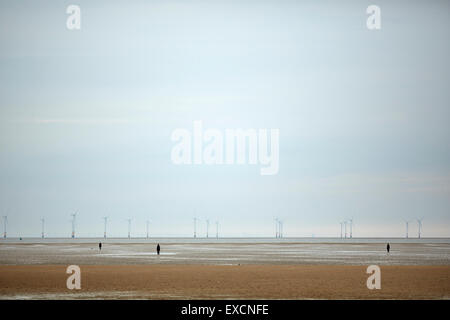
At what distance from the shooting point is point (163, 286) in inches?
1625

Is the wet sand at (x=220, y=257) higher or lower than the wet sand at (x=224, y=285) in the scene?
lower

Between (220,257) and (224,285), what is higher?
(224,285)

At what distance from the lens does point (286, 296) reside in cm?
3566

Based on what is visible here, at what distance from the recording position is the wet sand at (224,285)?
35938 millimetres

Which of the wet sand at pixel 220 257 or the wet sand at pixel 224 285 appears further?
the wet sand at pixel 220 257

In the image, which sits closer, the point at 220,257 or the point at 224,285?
the point at 224,285

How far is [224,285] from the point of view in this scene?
42.0 meters
